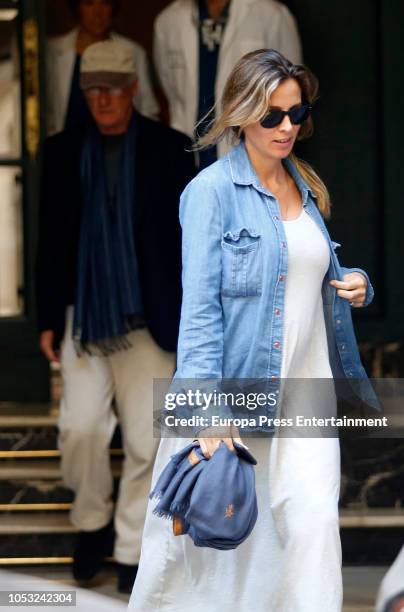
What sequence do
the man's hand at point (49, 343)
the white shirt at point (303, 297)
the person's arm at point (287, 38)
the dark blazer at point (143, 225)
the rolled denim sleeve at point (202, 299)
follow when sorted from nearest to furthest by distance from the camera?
the rolled denim sleeve at point (202, 299)
the white shirt at point (303, 297)
the dark blazer at point (143, 225)
the man's hand at point (49, 343)
the person's arm at point (287, 38)

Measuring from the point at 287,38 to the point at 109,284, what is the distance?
1.50 meters

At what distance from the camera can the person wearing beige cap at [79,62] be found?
22.2ft

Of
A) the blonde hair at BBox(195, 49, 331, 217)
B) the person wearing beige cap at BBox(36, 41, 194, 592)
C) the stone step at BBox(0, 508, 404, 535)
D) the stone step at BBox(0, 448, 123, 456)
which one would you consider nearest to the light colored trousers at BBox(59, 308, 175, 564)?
the person wearing beige cap at BBox(36, 41, 194, 592)

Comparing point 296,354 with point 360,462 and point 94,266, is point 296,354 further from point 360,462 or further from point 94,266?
point 360,462

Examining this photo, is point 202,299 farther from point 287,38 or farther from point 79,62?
A: point 79,62

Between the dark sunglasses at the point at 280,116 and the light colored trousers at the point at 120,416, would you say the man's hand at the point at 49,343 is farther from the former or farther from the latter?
the dark sunglasses at the point at 280,116

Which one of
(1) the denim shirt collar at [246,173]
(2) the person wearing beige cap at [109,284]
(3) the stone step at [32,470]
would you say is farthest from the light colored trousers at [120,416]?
(1) the denim shirt collar at [246,173]

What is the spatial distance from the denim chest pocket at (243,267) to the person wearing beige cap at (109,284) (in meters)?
1.52

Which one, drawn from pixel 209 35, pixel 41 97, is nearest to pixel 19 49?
pixel 41 97

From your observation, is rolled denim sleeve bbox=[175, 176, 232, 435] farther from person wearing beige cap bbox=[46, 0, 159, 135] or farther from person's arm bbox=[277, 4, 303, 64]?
person wearing beige cap bbox=[46, 0, 159, 135]

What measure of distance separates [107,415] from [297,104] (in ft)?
6.56

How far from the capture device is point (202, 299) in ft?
13.6

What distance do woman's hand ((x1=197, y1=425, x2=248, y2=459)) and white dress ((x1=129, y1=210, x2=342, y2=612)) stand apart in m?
0.24

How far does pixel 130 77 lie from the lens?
5.86 m
